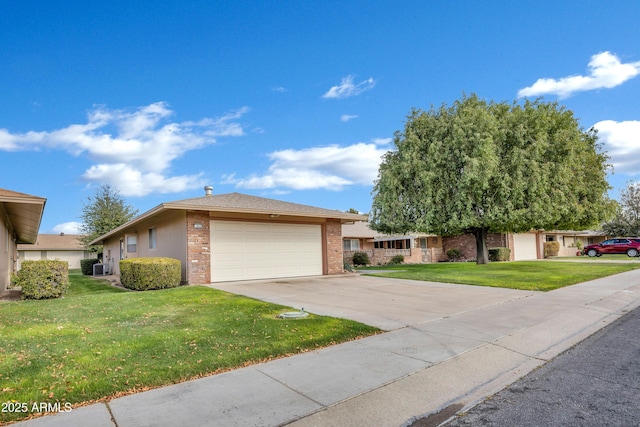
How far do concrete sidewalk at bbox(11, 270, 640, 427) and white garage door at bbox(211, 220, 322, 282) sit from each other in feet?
28.5

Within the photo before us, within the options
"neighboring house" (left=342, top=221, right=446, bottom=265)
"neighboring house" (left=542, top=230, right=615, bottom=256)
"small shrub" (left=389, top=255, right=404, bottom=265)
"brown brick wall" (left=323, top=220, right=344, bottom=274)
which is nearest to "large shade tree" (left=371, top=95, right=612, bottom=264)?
"brown brick wall" (left=323, top=220, right=344, bottom=274)

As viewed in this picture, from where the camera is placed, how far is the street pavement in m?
3.30

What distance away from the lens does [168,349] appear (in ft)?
16.6

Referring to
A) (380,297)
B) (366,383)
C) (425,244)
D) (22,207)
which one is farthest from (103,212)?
(366,383)

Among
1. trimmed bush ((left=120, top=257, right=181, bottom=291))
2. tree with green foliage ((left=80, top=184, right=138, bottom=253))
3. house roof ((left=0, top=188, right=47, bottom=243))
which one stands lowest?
trimmed bush ((left=120, top=257, right=181, bottom=291))

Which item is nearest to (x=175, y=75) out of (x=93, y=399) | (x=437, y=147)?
(x=437, y=147)

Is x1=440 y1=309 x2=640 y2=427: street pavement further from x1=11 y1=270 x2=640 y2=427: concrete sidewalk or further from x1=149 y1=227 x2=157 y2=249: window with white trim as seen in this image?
x1=149 y1=227 x2=157 y2=249: window with white trim

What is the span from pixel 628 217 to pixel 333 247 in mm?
45111

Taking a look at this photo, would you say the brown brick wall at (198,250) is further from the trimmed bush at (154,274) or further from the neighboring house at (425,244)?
the neighboring house at (425,244)

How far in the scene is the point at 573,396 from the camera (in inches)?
150

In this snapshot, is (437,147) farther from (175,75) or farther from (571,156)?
(175,75)

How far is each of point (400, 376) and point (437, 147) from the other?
1777cm

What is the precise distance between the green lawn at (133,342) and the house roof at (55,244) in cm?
3824

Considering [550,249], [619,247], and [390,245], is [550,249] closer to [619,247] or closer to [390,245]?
[619,247]
